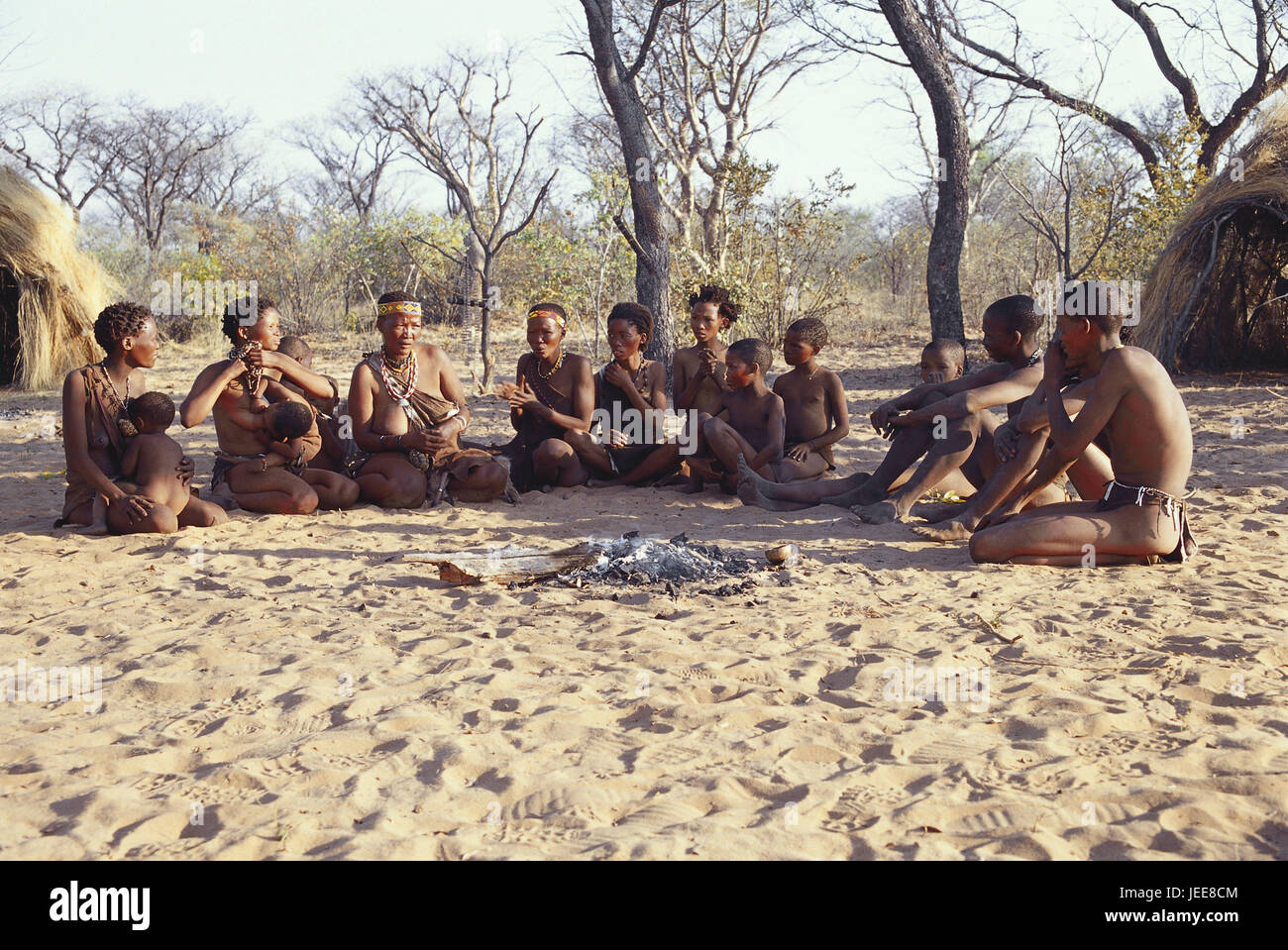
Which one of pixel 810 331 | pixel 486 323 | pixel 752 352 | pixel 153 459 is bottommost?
pixel 153 459

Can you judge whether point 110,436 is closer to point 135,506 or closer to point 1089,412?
point 135,506

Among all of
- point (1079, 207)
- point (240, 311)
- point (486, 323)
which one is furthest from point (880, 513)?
point (1079, 207)

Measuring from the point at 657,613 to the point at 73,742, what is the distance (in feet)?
6.11

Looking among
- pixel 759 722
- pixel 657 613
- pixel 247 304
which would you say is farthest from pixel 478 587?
pixel 247 304

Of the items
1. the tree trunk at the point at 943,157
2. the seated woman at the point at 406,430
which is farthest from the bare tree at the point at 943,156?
the seated woman at the point at 406,430

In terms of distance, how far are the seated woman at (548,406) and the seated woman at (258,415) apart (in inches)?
39.9

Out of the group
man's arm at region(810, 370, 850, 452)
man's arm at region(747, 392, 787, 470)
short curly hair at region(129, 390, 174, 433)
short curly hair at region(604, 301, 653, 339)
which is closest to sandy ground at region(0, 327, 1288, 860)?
short curly hair at region(129, 390, 174, 433)

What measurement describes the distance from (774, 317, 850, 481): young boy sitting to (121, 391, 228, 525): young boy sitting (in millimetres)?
3059

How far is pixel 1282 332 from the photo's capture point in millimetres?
10156

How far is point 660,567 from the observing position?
426 centimetres

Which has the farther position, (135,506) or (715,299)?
(715,299)

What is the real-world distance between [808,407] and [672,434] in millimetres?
922
